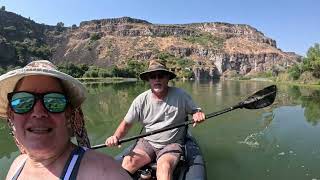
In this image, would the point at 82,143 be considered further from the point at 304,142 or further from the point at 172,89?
the point at 304,142

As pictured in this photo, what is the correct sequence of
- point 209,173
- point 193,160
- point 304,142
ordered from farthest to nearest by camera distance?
point 304,142, point 209,173, point 193,160

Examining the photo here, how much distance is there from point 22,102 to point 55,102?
170 millimetres

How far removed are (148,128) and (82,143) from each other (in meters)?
4.21

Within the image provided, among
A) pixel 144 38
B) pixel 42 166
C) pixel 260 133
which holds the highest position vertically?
pixel 144 38

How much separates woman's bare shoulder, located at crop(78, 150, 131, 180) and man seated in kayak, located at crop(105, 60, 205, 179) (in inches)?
168

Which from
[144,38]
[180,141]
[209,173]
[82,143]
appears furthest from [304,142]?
[144,38]

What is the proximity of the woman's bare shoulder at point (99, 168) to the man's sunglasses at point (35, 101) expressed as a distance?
0.31m

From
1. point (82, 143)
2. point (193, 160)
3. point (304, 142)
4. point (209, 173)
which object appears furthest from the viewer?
point (304, 142)

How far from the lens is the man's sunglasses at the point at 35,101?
6.81ft

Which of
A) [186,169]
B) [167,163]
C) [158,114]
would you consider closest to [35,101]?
[167,163]

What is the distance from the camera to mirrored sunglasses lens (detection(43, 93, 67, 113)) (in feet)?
6.81

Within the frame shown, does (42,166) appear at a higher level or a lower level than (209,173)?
higher

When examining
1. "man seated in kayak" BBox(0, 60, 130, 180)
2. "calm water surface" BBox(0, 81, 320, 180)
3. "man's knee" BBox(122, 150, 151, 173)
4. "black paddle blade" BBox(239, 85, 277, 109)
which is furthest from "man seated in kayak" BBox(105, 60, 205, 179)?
"man seated in kayak" BBox(0, 60, 130, 180)

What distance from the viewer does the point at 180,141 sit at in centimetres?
671
